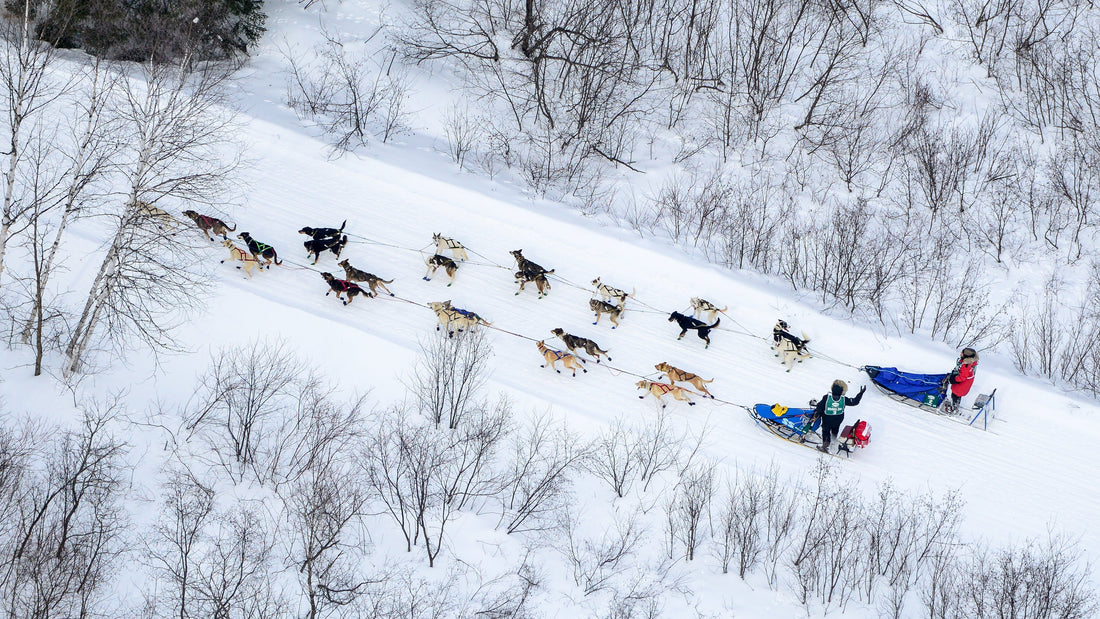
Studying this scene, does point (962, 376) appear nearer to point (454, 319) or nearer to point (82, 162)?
point (454, 319)

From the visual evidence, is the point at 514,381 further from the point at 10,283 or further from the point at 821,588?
the point at 10,283

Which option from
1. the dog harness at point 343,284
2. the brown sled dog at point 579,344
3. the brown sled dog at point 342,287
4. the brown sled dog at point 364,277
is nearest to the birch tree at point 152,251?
the brown sled dog at point 342,287

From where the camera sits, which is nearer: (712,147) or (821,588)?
(821,588)

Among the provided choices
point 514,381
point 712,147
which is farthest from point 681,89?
point 514,381

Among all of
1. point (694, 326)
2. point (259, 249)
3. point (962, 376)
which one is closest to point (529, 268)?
point (694, 326)

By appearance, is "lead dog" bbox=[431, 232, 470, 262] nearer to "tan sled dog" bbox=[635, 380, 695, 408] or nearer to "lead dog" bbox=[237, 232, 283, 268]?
"lead dog" bbox=[237, 232, 283, 268]

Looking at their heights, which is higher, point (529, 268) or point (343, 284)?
point (529, 268)
